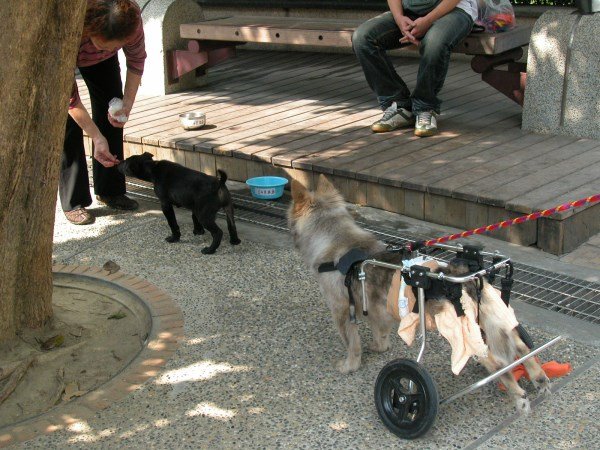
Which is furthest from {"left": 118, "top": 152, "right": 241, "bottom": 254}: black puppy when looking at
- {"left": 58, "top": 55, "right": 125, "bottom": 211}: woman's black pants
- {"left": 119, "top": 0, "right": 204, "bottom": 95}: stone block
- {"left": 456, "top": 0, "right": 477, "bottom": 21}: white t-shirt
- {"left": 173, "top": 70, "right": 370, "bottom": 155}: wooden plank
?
{"left": 119, "top": 0, "right": 204, "bottom": 95}: stone block

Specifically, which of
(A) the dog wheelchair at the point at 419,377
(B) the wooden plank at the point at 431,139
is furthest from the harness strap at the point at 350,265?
(B) the wooden plank at the point at 431,139

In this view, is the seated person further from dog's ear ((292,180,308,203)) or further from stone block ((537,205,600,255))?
dog's ear ((292,180,308,203))

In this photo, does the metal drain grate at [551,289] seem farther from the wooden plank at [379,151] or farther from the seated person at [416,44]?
the seated person at [416,44]

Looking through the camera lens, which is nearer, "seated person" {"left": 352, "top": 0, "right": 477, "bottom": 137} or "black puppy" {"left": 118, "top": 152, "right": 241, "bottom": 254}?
"black puppy" {"left": 118, "top": 152, "right": 241, "bottom": 254}

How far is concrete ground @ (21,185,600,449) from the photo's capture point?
12.2 feet

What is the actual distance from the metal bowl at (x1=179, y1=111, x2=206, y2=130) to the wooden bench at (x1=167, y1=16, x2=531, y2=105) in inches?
43.6

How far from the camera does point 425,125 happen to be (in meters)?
7.07

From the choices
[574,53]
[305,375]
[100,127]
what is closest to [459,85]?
[574,53]

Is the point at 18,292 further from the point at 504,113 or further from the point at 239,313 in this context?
the point at 504,113

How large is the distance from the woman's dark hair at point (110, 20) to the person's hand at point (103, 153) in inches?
44.5

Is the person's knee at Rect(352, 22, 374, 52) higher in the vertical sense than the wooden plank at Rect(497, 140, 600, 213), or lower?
higher

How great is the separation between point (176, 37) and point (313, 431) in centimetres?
640

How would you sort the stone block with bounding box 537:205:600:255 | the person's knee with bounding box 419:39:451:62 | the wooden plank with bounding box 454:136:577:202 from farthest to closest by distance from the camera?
the person's knee with bounding box 419:39:451:62 → the wooden plank with bounding box 454:136:577:202 → the stone block with bounding box 537:205:600:255

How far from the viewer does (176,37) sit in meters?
9.25
